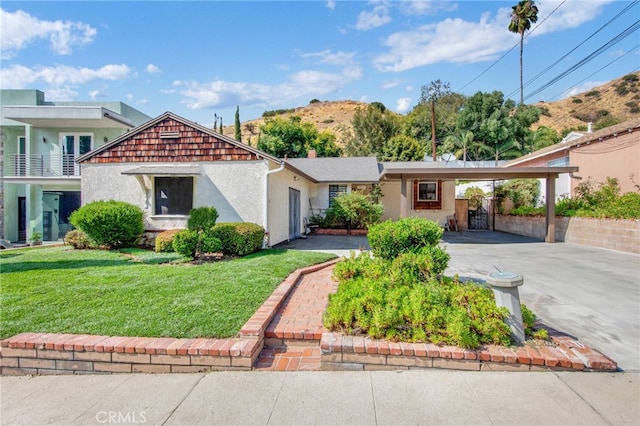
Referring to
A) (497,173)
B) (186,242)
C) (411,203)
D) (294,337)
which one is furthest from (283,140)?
→ (294,337)

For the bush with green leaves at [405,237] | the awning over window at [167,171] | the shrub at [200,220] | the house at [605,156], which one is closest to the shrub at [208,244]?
the shrub at [200,220]

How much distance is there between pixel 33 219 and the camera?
16.3 metres

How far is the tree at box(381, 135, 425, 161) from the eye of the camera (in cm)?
3016

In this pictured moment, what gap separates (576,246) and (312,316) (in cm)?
1260

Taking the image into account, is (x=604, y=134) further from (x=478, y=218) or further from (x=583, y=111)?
(x=583, y=111)

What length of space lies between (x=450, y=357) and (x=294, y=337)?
1.77m

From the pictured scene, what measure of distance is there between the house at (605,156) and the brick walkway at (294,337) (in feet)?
52.3

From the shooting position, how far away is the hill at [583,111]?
153ft

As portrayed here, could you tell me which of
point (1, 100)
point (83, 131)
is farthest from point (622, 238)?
point (1, 100)

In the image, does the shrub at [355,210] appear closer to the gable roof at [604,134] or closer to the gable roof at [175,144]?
the gable roof at [175,144]

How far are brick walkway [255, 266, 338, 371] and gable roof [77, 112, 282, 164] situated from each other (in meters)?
6.70

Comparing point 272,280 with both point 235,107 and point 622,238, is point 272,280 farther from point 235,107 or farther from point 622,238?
point 235,107

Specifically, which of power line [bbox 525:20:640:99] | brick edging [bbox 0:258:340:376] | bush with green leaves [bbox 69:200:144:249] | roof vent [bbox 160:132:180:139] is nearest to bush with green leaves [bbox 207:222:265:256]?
bush with green leaves [bbox 69:200:144:249]

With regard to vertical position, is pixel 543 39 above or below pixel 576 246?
above
